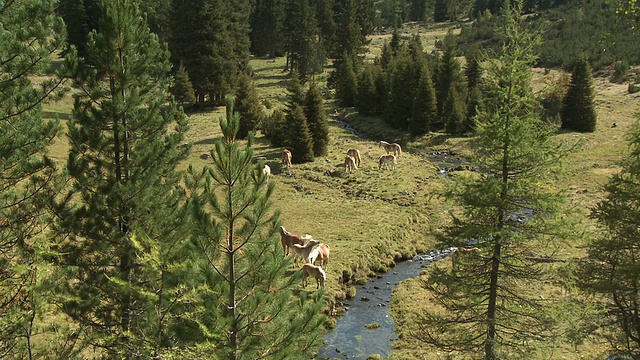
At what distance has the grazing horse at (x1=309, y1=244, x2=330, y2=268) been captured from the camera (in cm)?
2286

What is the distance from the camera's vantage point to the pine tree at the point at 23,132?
1030 centimetres

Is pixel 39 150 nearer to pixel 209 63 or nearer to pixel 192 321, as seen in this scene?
pixel 192 321

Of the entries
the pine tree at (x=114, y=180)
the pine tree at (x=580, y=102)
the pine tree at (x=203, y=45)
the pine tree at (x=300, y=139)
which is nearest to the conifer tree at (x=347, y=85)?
the pine tree at (x=203, y=45)

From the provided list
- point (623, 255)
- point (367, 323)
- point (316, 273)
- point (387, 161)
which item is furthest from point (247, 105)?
point (623, 255)

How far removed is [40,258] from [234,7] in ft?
222

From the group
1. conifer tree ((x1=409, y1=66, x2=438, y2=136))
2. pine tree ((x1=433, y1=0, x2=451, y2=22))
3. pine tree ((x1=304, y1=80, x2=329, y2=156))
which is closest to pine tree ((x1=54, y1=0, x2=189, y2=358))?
pine tree ((x1=304, y1=80, x2=329, y2=156))

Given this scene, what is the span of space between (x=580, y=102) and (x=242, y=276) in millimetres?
50516

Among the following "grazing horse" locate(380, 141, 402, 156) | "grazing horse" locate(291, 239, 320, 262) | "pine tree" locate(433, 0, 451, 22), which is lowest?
"grazing horse" locate(291, 239, 320, 262)

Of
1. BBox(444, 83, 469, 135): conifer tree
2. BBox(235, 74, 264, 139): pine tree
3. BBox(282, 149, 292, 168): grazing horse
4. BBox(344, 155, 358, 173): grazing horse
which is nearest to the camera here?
BBox(282, 149, 292, 168): grazing horse

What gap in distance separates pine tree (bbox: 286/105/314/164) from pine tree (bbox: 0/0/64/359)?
28910 millimetres

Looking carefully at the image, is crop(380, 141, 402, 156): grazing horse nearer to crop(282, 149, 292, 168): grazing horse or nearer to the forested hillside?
crop(282, 149, 292, 168): grazing horse

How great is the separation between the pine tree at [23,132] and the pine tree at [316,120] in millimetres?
31268

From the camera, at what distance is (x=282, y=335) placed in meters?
9.52

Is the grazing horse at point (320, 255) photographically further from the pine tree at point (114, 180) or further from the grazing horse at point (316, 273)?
the pine tree at point (114, 180)
